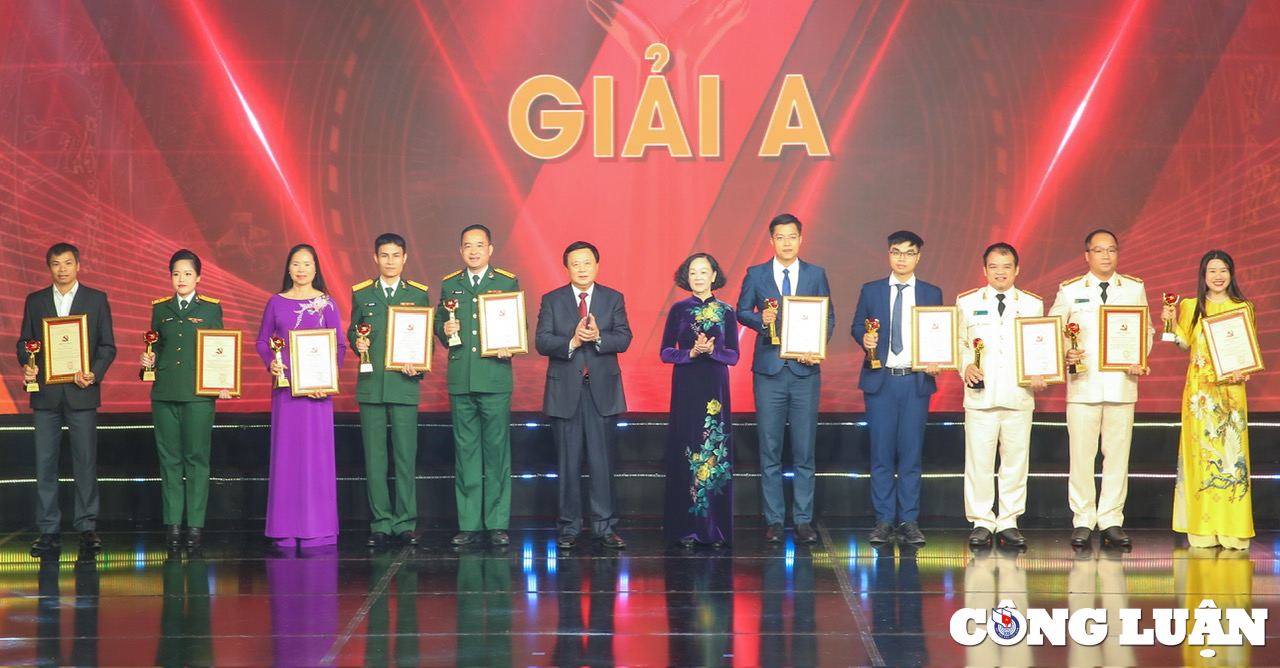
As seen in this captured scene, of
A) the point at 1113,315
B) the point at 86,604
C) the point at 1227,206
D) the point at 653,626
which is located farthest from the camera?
the point at 1227,206

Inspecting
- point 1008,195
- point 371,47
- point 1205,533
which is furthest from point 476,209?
point 1205,533

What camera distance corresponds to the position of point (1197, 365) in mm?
6000

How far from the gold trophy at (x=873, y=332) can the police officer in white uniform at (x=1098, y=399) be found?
0.92 m

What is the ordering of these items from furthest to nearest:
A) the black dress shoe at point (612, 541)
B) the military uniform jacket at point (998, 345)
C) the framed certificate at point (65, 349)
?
the framed certificate at point (65, 349), the black dress shoe at point (612, 541), the military uniform jacket at point (998, 345)

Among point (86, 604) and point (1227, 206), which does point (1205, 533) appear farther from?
point (86, 604)

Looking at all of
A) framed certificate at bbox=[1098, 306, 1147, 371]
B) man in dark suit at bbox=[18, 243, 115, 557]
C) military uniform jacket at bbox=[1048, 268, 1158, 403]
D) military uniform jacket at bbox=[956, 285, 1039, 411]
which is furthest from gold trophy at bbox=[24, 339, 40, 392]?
framed certificate at bbox=[1098, 306, 1147, 371]

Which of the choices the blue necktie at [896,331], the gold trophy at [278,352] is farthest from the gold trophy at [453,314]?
the blue necktie at [896,331]

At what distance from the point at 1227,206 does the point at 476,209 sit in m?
4.93

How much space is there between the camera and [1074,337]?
5.86m

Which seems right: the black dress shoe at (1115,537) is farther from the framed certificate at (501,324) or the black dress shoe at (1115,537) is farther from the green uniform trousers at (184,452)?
the green uniform trousers at (184,452)

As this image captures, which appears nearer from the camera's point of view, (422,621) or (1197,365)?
(422,621)

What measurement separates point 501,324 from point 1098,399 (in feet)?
9.86

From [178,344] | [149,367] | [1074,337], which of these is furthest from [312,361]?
[1074,337]

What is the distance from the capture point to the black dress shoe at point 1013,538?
593cm
